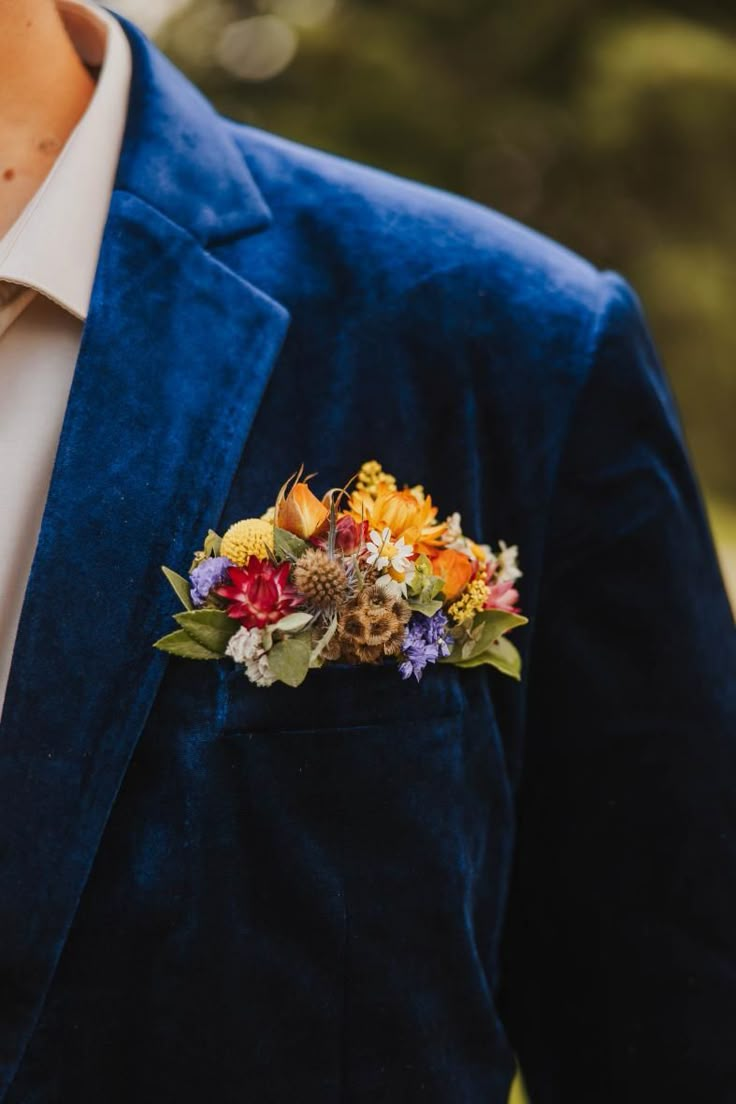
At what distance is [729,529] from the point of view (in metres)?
5.43

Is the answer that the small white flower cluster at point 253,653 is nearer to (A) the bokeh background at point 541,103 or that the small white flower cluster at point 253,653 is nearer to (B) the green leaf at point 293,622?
(B) the green leaf at point 293,622

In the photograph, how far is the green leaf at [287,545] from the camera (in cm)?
98

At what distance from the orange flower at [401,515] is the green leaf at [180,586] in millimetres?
177

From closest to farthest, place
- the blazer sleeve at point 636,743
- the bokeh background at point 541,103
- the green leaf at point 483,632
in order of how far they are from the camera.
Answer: the green leaf at point 483,632
the blazer sleeve at point 636,743
the bokeh background at point 541,103

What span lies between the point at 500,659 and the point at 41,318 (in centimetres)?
60

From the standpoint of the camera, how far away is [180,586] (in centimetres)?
97

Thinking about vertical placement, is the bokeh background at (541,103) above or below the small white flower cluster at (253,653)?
below

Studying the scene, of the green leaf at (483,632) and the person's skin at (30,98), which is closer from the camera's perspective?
the green leaf at (483,632)

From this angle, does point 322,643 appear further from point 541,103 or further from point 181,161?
point 541,103

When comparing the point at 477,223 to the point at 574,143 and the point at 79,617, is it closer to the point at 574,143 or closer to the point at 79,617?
the point at 79,617

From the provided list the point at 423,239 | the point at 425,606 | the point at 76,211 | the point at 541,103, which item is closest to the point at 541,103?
the point at 541,103

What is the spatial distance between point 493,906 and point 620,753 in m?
0.23

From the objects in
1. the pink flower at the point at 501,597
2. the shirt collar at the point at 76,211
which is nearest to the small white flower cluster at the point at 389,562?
the pink flower at the point at 501,597

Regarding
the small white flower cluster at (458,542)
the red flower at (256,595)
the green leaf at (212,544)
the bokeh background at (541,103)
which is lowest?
the bokeh background at (541,103)
